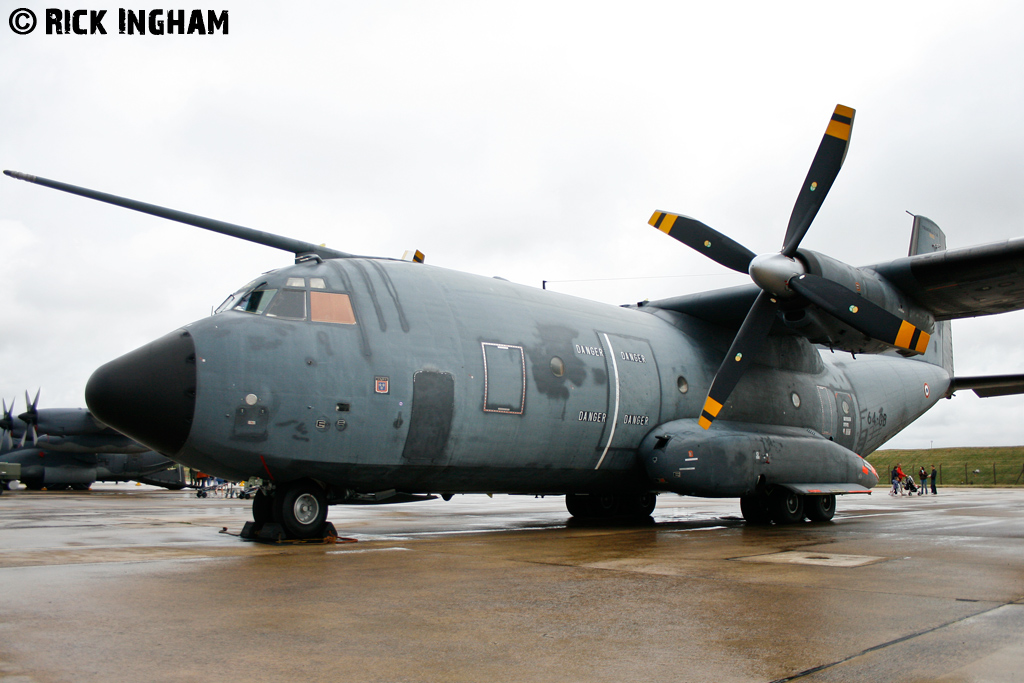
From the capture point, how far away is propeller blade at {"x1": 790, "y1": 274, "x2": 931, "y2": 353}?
41.9 feet

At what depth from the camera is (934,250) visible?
19344 mm

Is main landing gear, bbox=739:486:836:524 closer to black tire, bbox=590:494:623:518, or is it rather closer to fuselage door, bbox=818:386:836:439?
fuselage door, bbox=818:386:836:439

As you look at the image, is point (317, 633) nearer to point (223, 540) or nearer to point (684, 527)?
point (223, 540)

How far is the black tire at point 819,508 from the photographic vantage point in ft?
51.0

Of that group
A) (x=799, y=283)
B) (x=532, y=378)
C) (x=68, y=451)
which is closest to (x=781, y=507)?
(x=799, y=283)

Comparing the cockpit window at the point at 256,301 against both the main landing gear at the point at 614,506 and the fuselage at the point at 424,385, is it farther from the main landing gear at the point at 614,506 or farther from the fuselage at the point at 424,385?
the main landing gear at the point at 614,506

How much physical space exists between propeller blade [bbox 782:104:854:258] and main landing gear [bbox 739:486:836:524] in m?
4.93

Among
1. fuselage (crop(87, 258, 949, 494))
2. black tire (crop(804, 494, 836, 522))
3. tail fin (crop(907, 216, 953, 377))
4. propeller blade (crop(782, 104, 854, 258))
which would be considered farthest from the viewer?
tail fin (crop(907, 216, 953, 377))

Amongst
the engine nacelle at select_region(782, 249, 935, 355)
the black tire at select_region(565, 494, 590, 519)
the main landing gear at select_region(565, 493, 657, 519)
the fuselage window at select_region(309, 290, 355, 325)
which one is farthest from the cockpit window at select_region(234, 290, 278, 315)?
the engine nacelle at select_region(782, 249, 935, 355)

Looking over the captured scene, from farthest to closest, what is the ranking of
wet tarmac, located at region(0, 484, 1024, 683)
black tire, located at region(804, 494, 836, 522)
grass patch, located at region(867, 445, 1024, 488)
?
grass patch, located at region(867, 445, 1024, 488) → black tire, located at region(804, 494, 836, 522) → wet tarmac, located at region(0, 484, 1024, 683)

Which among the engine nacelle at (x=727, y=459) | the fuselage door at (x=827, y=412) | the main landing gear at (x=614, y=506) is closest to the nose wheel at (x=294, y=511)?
the engine nacelle at (x=727, y=459)

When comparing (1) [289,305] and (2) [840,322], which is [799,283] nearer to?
(2) [840,322]

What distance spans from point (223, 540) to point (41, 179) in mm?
6157

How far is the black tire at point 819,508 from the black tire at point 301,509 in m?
9.96
